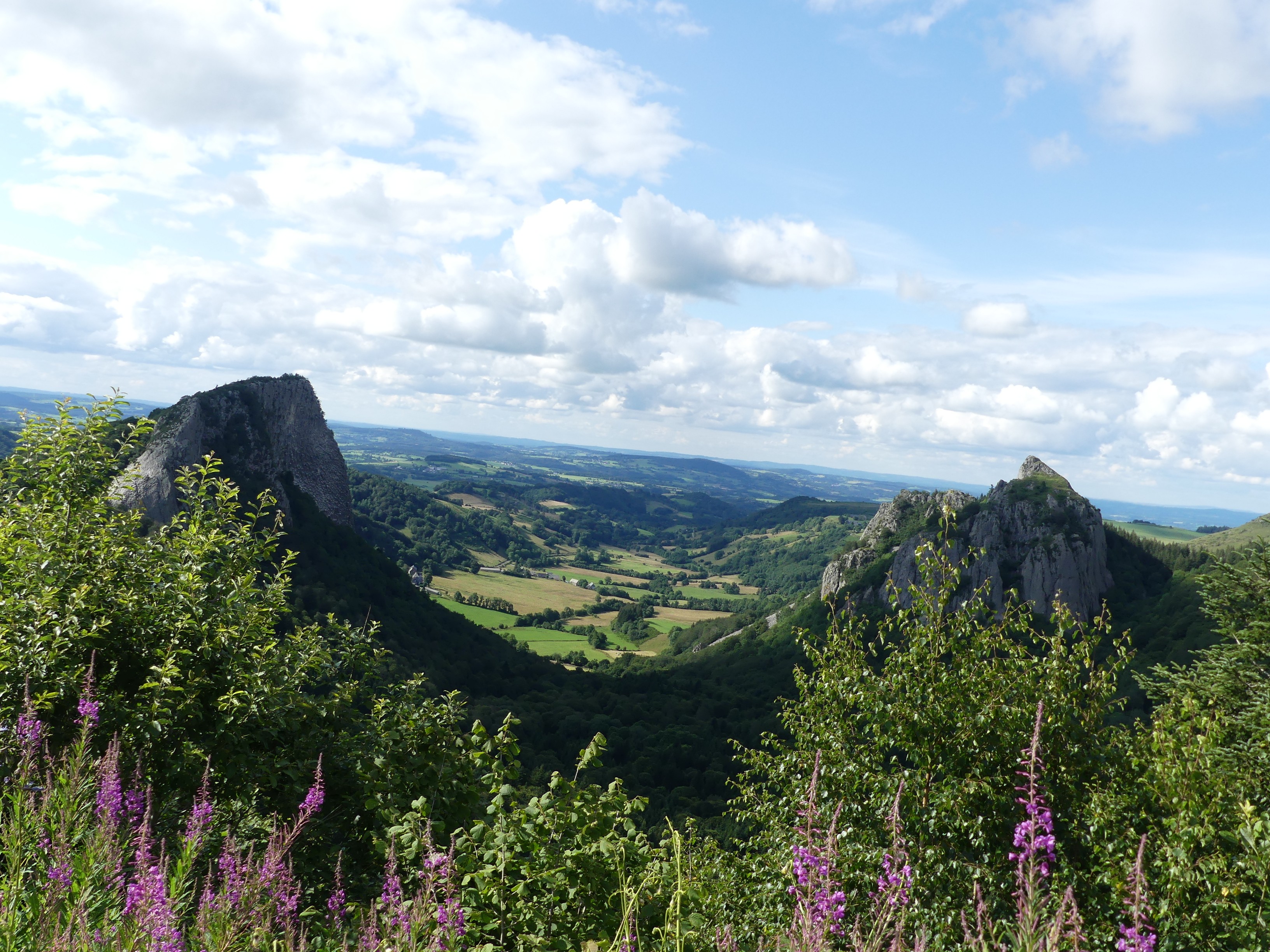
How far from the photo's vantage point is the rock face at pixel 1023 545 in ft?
452

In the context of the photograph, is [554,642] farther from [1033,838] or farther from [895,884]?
[1033,838]

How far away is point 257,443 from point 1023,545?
161 m

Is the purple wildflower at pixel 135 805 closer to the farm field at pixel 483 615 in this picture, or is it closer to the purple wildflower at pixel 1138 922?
the purple wildflower at pixel 1138 922

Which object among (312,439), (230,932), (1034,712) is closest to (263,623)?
(230,932)

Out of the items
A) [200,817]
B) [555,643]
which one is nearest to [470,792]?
[200,817]

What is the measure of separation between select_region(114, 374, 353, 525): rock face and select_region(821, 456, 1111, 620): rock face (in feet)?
358

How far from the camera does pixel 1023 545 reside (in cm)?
14838

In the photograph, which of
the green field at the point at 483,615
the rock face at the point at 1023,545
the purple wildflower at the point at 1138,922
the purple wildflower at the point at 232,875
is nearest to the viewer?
the purple wildflower at the point at 1138,922

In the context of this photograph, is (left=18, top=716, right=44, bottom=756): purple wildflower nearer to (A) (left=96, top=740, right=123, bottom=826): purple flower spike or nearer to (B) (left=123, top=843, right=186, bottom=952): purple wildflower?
(A) (left=96, top=740, right=123, bottom=826): purple flower spike

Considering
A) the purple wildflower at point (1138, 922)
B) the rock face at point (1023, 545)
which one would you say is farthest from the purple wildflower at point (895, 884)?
the rock face at point (1023, 545)

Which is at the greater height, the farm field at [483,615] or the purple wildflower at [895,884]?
the purple wildflower at [895,884]

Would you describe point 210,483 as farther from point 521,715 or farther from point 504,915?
point 521,715

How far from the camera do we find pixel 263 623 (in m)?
10.4

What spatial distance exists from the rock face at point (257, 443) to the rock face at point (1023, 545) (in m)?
109
